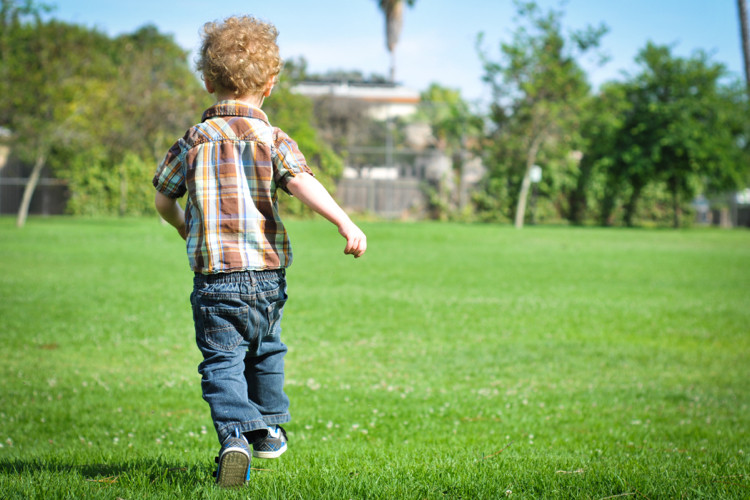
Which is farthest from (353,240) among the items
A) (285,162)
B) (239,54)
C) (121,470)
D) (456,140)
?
(456,140)

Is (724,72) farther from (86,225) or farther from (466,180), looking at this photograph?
(86,225)

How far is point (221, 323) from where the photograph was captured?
9.07 feet

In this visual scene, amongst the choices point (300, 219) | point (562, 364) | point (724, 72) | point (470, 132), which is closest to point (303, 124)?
point (300, 219)

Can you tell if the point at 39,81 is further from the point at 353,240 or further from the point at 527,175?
the point at 353,240

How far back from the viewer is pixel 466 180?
37.6 meters

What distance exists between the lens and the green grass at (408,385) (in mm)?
3010

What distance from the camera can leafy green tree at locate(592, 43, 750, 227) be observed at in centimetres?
3625

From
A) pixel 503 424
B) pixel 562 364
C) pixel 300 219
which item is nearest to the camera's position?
pixel 503 424

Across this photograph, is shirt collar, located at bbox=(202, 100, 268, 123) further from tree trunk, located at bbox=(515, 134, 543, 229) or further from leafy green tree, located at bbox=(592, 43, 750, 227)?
leafy green tree, located at bbox=(592, 43, 750, 227)

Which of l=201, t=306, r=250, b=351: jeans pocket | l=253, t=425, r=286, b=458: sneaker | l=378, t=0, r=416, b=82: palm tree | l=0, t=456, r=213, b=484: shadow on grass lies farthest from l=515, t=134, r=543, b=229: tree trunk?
l=201, t=306, r=250, b=351: jeans pocket

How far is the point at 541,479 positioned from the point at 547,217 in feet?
119

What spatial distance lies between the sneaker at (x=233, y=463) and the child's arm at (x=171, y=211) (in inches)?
32.2

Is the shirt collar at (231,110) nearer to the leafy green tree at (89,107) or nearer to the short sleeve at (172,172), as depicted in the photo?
the short sleeve at (172,172)

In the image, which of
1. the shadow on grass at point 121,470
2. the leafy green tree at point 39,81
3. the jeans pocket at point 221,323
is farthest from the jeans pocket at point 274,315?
the leafy green tree at point 39,81
